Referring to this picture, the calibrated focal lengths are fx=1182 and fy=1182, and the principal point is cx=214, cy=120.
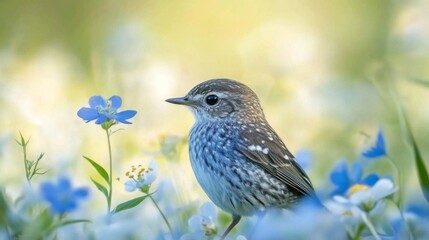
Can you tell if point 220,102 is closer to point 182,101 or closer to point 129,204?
point 182,101

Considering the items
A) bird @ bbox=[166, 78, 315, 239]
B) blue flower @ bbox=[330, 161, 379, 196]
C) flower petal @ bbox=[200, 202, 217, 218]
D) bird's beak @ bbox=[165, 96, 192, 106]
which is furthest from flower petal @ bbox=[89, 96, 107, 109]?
bird's beak @ bbox=[165, 96, 192, 106]

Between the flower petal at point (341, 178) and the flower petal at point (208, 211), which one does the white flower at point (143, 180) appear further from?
the flower petal at point (341, 178)

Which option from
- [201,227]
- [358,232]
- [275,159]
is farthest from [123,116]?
[275,159]

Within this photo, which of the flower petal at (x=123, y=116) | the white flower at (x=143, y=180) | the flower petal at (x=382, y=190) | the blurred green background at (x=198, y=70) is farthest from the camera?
the blurred green background at (x=198, y=70)

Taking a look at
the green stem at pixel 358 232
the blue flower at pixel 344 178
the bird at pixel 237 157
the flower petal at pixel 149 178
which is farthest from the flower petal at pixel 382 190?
the bird at pixel 237 157

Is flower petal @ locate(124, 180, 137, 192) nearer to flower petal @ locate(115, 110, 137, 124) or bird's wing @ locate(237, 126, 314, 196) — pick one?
flower petal @ locate(115, 110, 137, 124)

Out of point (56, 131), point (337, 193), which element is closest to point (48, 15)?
point (56, 131)
